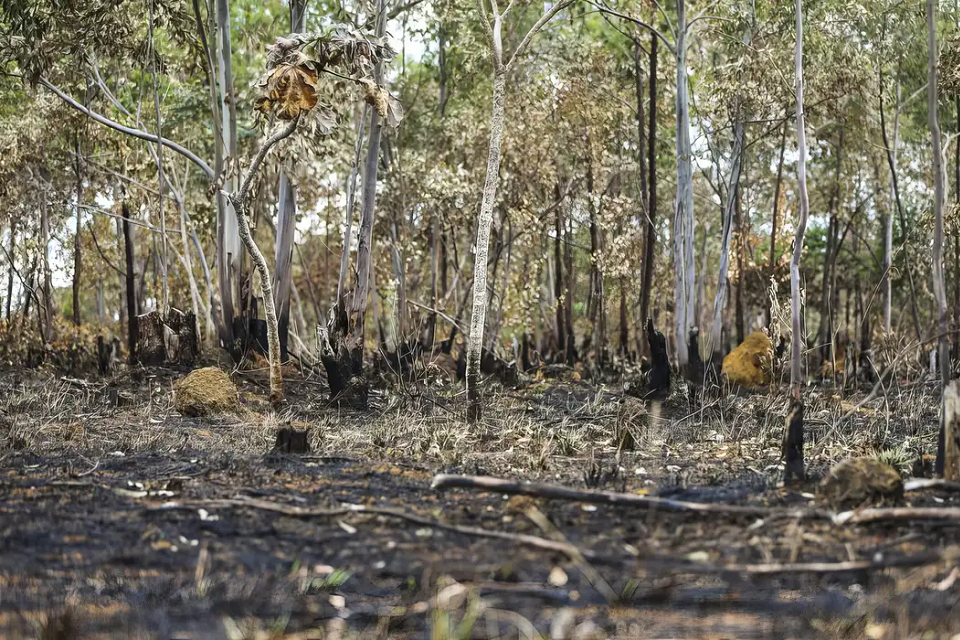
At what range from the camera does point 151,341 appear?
1274 cm

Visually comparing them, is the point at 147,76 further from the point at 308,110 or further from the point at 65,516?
the point at 65,516

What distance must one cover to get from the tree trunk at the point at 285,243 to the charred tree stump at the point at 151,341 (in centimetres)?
161

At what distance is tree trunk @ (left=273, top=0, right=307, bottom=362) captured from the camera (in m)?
12.0

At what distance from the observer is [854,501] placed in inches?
176

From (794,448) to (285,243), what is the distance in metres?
8.28

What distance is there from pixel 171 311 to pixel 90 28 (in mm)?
3731

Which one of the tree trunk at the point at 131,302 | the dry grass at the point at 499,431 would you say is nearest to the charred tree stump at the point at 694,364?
the dry grass at the point at 499,431

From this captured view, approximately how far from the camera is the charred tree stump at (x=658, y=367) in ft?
33.7

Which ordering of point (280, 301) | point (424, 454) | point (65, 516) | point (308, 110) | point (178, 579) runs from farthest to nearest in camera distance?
point (280, 301)
point (308, 110)
point (424, 454)
point (65, 516)
point (178, 579)

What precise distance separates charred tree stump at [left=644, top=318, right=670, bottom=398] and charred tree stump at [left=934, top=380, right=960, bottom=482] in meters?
5.26

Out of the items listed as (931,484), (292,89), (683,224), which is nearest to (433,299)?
(683,224)

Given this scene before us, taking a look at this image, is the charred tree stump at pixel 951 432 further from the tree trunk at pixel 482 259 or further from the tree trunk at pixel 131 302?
the tree trunk at pixel 131 302

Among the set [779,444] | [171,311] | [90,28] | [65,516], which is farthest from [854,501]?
[90,28]

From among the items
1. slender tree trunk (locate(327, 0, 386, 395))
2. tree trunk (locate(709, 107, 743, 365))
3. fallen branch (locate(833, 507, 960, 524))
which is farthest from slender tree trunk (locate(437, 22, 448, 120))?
fallen branch (locate(833, 507, 960, 524))
